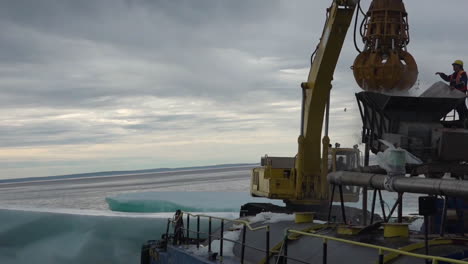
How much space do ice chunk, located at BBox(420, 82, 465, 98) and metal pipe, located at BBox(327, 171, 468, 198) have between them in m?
2.71

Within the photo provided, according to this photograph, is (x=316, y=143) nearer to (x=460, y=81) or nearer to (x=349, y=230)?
(x=460, y=81)

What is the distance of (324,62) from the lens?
17.9m

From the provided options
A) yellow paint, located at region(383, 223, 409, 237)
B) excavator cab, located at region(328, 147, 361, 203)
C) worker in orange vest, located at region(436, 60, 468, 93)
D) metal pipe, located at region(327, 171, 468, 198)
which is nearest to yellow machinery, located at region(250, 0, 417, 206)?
excavator cab, located at region(328, 147, 361, 203)

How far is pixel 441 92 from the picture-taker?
1123 cm

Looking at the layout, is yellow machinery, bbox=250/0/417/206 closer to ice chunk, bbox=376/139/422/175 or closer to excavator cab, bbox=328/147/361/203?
excavator cab, bbox=328/147/361/203

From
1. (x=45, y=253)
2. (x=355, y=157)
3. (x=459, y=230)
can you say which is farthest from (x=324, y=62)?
(x=45, y=253)

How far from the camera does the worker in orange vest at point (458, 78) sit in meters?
11.5

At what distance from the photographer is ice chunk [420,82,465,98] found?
11.1 m

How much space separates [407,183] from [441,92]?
3836mm

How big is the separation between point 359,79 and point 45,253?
50.3 ft

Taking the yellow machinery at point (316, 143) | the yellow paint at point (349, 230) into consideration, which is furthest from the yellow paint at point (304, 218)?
the yellow machinery at point (316, 143)

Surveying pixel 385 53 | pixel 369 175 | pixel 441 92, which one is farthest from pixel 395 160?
pixel 385 53

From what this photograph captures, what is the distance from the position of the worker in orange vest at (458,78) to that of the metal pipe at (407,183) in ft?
10.8

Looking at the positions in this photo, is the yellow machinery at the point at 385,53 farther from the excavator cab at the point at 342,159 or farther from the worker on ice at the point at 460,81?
the excavator cab at the point at 342,159
